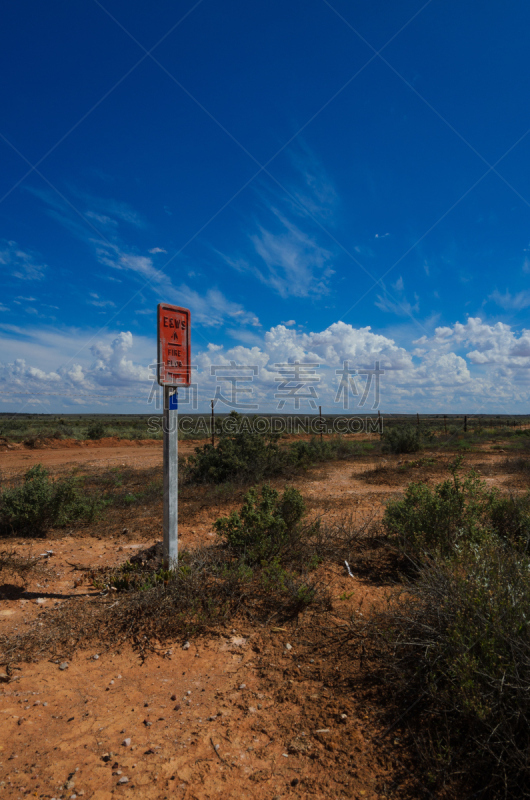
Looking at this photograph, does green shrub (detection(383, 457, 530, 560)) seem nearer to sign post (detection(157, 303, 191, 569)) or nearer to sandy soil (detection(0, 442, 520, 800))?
sandy soil (detection(0, 442, 520, 800))

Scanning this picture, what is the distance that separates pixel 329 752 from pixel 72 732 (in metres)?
1.63

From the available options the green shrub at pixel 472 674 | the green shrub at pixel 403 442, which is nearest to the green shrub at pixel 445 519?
the green shrub at pixel 472 674

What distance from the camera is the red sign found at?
4.38 metres

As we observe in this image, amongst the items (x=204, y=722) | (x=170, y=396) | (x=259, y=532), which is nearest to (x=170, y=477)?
(x=170, y=396)

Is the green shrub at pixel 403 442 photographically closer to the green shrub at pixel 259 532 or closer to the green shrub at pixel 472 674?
the green shrub at pixel 259 532

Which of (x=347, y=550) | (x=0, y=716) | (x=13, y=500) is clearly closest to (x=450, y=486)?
(x=347, y=550)

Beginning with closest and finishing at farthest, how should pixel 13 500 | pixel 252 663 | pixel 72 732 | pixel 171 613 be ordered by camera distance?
pixel 72 732
pixel 252 663
pixel 171 613
pixel 13 500

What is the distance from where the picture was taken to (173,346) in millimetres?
4547

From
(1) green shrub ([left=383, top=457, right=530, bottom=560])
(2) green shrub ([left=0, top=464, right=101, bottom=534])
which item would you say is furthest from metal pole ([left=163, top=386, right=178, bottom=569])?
(2) green shrub ([left=0, top=464, right=101, bottom=534])

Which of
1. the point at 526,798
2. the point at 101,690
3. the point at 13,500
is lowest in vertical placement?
the point at 101,690

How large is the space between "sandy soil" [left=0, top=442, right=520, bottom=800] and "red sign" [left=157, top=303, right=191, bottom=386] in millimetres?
2592

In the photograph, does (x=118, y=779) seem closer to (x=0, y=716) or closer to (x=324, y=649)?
(x=0, y=716)

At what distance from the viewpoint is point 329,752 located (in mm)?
2410

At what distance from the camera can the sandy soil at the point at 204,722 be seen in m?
2.23
